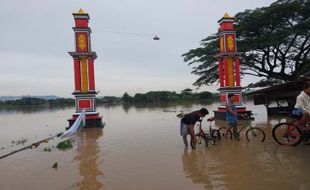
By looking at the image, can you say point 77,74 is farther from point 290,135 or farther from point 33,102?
point 33,102

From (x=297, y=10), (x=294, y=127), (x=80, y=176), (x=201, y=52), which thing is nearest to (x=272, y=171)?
(x=294, y=127)

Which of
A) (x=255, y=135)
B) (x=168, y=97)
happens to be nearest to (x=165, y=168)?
(x=255, y=135)

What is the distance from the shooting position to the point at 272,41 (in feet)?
59.7

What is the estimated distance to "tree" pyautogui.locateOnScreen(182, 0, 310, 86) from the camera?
1844cm

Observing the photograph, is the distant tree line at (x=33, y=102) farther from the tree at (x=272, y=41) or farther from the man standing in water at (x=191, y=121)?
the man standing in water at (x=191, y=121)

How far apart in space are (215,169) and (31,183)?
3915 millimetres

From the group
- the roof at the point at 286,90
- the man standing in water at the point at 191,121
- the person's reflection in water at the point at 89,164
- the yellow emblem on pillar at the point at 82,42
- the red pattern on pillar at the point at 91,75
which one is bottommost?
the person's reflection in water at the point at 89,164

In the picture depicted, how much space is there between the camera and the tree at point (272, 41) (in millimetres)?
18438

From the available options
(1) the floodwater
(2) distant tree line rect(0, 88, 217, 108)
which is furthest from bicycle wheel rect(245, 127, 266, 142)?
(2) distant tree line rect(0, 88, 217, 108)

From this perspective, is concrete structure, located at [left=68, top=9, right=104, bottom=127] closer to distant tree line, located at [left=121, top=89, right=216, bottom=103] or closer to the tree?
the tree

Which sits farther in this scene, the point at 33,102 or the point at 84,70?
the point at 33,102

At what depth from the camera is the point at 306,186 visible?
471cm

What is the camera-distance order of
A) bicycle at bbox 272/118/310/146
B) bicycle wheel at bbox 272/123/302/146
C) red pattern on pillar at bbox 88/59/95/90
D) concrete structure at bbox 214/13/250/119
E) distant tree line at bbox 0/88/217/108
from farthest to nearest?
distant tree line at bbox 0/88/217/108 → concrete structure at bbox 214/13/250/119 → red pattern on pillar at bbox 88/59/95/90 → bicycle wheel at bbox 272/123/302/146 → bicycle at bbox 272/118/310/146

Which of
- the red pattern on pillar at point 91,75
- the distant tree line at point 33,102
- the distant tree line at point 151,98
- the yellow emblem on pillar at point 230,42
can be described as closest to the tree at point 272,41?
the yellow emblem on pillar at point 230,42
